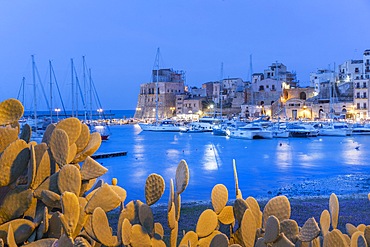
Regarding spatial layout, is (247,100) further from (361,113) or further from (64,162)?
(64,162)

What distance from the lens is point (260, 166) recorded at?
28.8m

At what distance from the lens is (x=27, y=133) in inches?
101

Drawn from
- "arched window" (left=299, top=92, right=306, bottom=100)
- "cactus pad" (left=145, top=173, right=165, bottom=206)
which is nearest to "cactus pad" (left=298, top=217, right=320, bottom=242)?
"cactus pad" (left=145, top=173, right=165, bottom=206)

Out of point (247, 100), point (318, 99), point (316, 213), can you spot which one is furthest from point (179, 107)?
point (316, 213)

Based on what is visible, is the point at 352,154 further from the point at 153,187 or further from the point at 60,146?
the point at 60,146

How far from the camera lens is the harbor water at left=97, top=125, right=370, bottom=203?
64.8ft

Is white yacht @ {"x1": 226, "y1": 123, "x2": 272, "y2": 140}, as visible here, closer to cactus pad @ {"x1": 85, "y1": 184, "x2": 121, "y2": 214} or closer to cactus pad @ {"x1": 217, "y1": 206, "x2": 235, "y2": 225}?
cactus pad @ {"x1": 217, "y1": 206, "x2": 235, "y2": 225}

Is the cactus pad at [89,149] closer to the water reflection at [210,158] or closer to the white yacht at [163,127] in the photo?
the water reflection at [210,158]

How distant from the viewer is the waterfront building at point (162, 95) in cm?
8388

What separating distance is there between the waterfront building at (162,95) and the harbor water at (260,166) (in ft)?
126

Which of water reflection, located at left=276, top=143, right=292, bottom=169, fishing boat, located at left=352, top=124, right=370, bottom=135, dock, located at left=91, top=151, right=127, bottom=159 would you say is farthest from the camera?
fishing boat, located at left=352, top=124, right=370, bottom=135

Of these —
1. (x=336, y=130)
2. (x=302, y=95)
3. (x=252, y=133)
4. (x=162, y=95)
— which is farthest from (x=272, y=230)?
(x=162, y=95)

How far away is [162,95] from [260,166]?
5608 cm

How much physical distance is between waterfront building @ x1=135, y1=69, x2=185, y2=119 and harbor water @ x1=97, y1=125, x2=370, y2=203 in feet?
126
